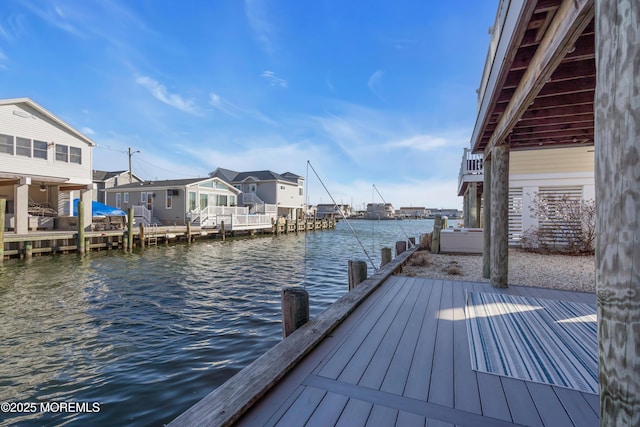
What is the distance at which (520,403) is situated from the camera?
215 cm

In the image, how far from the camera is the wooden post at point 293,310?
333cm

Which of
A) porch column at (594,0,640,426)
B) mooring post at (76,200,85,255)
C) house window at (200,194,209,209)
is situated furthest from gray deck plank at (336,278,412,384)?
house window at (200,194,209,209)

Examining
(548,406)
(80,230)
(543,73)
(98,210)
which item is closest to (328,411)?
(548,406)

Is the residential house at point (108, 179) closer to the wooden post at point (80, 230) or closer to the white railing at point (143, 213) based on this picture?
the white railing at point (143, 213)

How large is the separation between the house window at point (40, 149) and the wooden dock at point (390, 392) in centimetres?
1964

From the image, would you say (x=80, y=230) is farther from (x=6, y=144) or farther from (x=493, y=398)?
(x=493, y=398)

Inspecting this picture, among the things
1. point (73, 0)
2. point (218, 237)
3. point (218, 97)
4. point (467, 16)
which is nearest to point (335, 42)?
point (467, 16)

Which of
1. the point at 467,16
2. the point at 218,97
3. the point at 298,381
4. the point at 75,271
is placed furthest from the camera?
the point at 218,97

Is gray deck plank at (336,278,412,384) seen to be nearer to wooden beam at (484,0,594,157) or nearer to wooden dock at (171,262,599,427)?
wooden dock at (171,262,599,427)

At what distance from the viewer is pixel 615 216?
103 centimetres

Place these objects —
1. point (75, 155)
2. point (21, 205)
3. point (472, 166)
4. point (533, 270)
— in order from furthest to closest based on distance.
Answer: point (75, 155)
point (21, 205)
point (472, 166)
point (533, 270)

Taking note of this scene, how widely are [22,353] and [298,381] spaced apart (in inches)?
183

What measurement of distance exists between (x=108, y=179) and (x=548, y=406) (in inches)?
1599

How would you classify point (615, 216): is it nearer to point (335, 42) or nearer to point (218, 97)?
point (335, 42)
